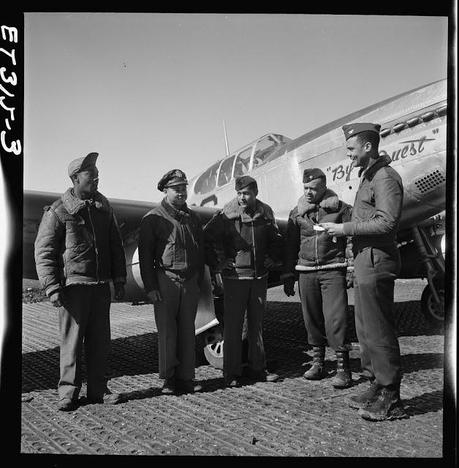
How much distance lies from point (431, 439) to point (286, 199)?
3.08 metres

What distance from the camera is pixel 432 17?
3.27 m

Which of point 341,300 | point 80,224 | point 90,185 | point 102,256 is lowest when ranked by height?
point 341,300

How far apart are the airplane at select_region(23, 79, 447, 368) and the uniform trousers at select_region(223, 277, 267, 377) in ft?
1.24

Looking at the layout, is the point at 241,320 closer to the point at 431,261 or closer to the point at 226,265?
the point at 226,265

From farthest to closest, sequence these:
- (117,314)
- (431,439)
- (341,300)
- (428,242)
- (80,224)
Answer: (117,314)
(428,242)
(341,300)
(80,224)
(431,439)

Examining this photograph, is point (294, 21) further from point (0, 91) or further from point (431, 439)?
point (431, 439)

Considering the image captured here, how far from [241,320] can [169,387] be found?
0.78 meters

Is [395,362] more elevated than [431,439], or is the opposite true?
[395,362]

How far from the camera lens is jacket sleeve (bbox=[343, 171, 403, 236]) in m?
3.31

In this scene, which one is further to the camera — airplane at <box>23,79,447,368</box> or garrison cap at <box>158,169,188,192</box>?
airplane at <box>23,79,447,368</box>

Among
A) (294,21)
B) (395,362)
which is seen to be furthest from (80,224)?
(395,362)

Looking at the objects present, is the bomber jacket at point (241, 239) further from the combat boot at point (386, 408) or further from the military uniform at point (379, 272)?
the combat boot at point (386, 408)

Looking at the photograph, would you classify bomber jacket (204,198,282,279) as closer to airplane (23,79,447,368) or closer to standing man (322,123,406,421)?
airplane (23,79,447,368)

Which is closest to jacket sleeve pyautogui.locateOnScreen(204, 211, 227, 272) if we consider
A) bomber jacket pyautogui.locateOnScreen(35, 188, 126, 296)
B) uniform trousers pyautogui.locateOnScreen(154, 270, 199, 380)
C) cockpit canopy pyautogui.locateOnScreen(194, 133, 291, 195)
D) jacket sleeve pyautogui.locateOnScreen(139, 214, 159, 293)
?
uniform trousers pyautogui.locateOnScreen(154, 270, 199, 380)
